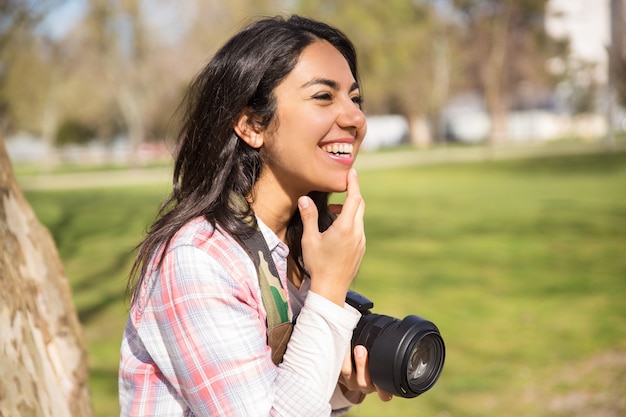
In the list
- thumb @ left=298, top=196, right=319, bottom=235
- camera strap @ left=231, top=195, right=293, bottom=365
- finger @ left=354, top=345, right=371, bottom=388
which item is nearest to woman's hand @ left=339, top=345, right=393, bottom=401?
finger @ left=354, top=345, right=371, bottom=388

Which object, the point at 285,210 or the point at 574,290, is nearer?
the point at 285,210

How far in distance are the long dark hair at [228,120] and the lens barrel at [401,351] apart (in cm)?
39

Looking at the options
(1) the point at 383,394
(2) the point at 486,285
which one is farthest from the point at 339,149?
(2) the point at 486,285

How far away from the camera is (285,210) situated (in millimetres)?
1848

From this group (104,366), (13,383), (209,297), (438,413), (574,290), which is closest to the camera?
(209,297)

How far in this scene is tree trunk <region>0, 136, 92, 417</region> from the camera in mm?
1821

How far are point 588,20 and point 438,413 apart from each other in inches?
1673

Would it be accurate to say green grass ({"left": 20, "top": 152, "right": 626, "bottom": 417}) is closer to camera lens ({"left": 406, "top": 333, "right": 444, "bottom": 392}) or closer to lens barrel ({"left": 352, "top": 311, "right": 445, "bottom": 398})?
lens barrel ({"left": 352, "top": 311, "right": 445, "bottom": 398})

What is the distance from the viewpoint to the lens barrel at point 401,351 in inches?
64.0

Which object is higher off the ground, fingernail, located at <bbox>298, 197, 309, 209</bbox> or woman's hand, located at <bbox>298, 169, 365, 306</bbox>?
fingernail, located at <bbox>298, 197, 309, 209</bbox>

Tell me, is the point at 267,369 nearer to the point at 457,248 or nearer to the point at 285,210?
the point at 285,210

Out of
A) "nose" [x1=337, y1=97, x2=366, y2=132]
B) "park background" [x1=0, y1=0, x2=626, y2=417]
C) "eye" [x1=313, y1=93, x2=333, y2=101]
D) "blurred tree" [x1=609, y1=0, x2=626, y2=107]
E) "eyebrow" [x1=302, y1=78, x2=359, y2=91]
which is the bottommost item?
"park background" [x1=0, y1=0, x2=626, y2=417]

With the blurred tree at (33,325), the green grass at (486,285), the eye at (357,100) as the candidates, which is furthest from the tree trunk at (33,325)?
the eye at (357,100)

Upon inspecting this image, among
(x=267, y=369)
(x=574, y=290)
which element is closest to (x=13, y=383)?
(x=267, y=369)
